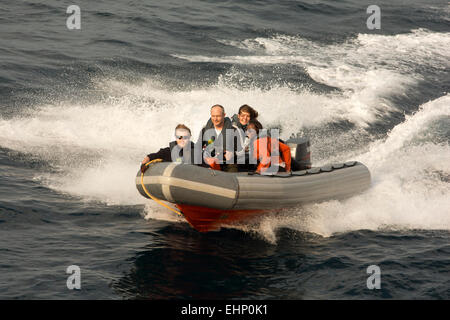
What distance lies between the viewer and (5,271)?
5.67 m

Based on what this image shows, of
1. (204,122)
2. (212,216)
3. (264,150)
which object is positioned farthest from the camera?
(204,122)

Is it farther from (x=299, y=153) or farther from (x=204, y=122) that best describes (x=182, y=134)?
(x=204, y=122)

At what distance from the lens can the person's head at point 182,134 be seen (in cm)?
704

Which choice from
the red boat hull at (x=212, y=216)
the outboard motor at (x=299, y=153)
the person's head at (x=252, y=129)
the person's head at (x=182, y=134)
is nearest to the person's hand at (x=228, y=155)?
the person's head at (x=252, y=129)

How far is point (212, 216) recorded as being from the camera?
685cm

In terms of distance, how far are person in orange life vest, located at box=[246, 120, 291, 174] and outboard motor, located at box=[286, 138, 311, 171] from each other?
0.59m

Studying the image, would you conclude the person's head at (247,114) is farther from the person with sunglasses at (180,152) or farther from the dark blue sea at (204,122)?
the dark blue sea at (204,122)

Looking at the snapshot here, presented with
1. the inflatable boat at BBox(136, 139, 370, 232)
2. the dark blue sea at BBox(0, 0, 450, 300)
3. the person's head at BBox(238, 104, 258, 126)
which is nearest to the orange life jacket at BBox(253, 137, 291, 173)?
the inflatable boat at BBox(136, 139, 370, 232)

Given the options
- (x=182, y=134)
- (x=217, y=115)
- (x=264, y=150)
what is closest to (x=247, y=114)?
(x=217, y=115)

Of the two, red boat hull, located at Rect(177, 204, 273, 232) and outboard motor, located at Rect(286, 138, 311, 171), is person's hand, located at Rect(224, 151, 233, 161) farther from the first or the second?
outboard motor, located at Rect(286, 138, 311, 171)

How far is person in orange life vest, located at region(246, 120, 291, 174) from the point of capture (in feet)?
23.0

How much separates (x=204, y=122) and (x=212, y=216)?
4851 mm

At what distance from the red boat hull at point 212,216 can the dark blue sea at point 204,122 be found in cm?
15
